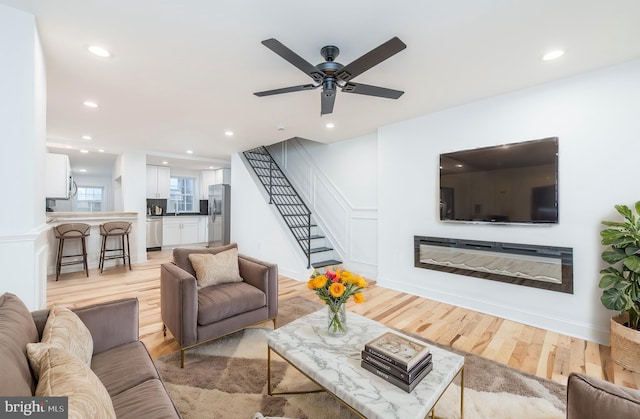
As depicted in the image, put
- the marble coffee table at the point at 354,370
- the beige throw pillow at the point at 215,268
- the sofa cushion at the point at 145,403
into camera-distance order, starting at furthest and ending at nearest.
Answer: the beige throw pillow at the point at 215,268, the marble coffee table at the point at 354,370, the sofa cushion at the point at 145,403

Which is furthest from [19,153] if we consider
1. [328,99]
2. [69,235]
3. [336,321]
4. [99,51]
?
[69,235]

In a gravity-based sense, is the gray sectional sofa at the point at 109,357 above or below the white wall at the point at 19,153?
below

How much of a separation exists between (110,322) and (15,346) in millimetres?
675

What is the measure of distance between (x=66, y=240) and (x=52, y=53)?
3983 mm

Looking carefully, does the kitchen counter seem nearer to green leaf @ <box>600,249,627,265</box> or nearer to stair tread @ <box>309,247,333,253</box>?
stair tread @ <box>309,247,333,253</box>

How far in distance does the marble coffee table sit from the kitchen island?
5.14 metres

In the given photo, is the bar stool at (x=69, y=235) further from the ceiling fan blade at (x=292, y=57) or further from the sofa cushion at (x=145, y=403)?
the ceiling fan blade at (x=292, y=57)

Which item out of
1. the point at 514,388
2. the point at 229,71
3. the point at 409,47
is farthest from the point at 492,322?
the point at 229,71

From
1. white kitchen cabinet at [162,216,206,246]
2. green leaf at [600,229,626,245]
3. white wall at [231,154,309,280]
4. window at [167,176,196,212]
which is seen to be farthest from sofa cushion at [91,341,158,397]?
window at [167,176,196,212]

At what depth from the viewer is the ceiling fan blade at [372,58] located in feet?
5.36

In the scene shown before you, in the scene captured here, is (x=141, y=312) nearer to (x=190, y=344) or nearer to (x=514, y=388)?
(x=190, y=344)

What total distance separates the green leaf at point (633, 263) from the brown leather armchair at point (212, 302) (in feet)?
9.22

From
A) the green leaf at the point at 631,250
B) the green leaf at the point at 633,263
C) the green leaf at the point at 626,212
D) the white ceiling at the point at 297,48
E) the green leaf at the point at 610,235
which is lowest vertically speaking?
the green leaf at the point at 633,263

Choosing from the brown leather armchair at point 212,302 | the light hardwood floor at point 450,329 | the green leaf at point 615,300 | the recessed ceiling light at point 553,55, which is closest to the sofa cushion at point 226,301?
the brown leather armchair at point 212,302
